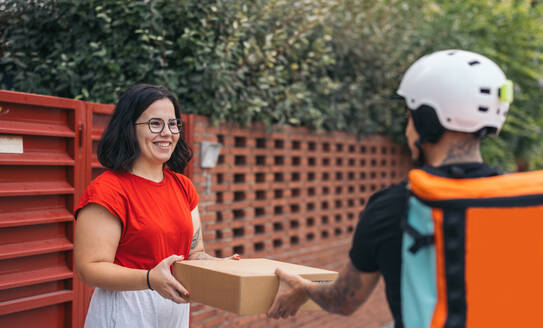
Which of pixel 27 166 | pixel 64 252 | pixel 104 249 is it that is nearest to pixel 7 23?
pixel 27 166

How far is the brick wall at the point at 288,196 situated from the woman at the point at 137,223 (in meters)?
1.58

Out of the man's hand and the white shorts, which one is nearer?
the man's hand

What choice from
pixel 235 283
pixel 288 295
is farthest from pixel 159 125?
pixel 288 295

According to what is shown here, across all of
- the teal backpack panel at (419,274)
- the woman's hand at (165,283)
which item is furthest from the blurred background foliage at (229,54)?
the teal backpack panel at (419,274)

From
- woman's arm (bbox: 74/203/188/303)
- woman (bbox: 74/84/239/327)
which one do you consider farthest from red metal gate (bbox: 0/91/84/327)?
woman's arm (bbox: 74/203/188/303)

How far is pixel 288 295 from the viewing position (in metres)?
1.98

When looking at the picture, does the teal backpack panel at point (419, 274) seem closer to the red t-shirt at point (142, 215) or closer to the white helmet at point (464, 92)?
the white helmet at point (464, 92)

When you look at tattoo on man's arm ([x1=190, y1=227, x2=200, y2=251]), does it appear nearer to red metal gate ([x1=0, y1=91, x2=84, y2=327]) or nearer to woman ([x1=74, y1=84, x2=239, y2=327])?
woman ([x1=74, y1=84, x2=239, y2=327])

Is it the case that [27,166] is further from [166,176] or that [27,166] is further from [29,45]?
[29,45]

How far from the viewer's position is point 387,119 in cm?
Answer: 633

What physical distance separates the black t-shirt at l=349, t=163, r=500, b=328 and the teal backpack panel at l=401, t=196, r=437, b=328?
51mm

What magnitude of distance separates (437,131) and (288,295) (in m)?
0.85

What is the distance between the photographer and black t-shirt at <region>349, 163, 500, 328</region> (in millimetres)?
1521

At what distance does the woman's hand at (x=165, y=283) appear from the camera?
6.70 ft
